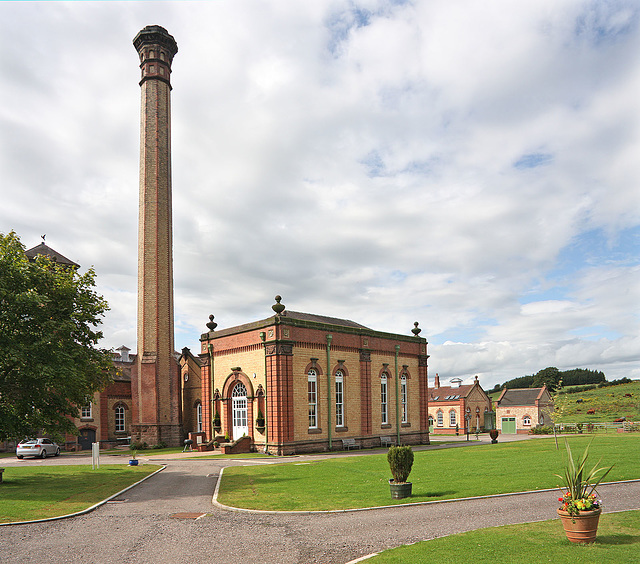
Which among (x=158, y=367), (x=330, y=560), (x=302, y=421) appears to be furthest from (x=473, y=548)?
(x=158, y=367)

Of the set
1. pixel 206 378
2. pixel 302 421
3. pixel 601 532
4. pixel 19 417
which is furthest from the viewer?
pixel 206 378

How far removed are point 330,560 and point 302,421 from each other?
24.5 metres

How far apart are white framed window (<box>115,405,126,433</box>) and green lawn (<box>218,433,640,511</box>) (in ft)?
88.0

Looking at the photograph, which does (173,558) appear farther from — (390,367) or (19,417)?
(390,367)

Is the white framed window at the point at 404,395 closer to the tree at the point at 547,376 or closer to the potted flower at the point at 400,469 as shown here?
the potted flower at the point at 400,469

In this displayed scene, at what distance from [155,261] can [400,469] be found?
3286cm

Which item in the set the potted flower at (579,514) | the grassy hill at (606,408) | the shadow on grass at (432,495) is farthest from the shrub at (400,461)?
the grassy hill at (606,408)

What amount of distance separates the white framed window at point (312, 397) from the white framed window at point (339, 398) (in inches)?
90.6

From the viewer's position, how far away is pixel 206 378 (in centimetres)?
3991

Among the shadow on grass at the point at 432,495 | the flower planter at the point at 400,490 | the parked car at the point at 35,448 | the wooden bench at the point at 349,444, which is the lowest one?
the wooden bench at the point at 349,444

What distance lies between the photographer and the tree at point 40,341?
19641 mm

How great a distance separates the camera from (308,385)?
34938 millimetres

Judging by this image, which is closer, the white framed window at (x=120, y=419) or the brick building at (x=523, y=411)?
the white framed window at (x=120, y=419)

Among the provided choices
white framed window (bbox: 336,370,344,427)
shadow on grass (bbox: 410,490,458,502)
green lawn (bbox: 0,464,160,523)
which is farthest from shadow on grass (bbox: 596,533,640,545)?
white framed window (bbox: 336,370,344,427)
